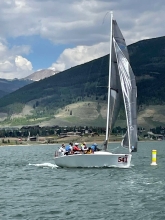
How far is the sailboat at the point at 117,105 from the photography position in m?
58.9

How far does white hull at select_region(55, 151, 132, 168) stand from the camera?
58625mm

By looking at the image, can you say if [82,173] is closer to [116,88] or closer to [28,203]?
[116,88]

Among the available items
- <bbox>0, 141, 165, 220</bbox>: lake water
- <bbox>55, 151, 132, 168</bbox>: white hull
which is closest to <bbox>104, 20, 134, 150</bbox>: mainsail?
<bbox>55, 151, 132, 168</bbox>: white hull

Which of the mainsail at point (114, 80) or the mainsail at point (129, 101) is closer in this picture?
the mainsail at point (129, 101)

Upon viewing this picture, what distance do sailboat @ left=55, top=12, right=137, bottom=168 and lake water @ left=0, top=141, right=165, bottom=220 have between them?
1.63 m

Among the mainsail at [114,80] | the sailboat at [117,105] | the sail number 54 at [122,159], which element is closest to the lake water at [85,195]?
the sail number 54 at [122,159]

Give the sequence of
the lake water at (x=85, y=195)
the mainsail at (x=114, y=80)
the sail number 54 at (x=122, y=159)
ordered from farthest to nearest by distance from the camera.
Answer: the mainsail at (x=114, y=80)
the sail number 54 at (x=122, y=159)
the lake water at (x=85, y=195)

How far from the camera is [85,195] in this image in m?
40.2

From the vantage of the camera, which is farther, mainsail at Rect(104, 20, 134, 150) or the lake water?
mainsail at Rect(104, 20, 134, 150)

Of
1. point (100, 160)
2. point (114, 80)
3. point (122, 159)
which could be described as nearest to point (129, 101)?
point (114, 80)

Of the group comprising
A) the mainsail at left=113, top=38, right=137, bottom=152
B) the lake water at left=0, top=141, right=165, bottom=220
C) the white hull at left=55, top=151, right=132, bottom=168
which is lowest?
the lake water at left=0, top=141, right=165, bottom=220

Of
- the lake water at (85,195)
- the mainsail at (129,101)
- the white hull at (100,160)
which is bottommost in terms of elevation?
the lake water at (85,195)

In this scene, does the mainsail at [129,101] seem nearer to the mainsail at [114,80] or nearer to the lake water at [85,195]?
the mainsail at [114,80]

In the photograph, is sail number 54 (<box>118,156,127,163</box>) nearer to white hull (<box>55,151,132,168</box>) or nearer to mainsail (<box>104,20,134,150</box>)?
white hull (<box>55,151,132,168</box>)
